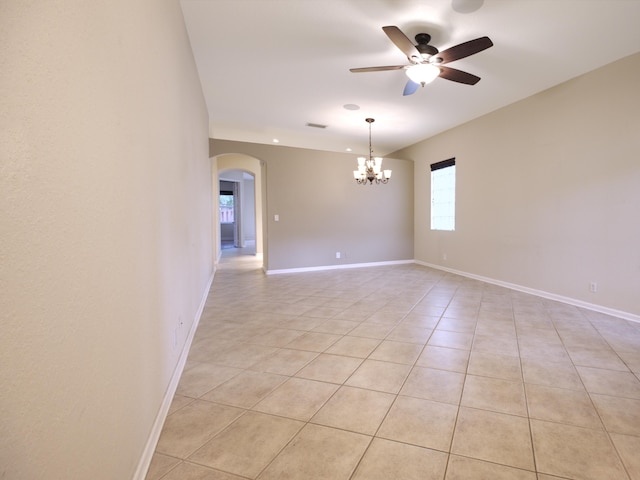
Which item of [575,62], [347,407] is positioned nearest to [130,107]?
[347,407]

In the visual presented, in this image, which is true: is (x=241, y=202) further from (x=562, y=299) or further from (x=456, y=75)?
(x=562, y=299)

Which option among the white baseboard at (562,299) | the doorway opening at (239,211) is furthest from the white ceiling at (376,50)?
the doorway opening at (239,211)

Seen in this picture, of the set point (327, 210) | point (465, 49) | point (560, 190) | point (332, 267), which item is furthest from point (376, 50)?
point (332, 267)

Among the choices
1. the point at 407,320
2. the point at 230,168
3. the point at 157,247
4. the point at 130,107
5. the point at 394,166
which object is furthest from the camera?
the point at 230,168

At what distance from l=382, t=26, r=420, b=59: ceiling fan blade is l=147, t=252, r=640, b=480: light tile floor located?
2609 millimetres

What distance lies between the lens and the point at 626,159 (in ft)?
10.7

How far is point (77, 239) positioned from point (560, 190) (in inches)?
200

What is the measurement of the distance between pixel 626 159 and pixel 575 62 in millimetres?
1254

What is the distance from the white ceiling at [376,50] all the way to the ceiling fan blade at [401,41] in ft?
1.11

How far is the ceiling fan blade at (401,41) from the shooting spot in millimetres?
2295

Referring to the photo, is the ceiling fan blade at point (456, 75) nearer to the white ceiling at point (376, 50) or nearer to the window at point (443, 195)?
the white ceiling at point (376, 50)

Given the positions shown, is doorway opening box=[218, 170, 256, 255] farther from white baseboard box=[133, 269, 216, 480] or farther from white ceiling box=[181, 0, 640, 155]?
white baseboard box=[133, 269, 216, 480]

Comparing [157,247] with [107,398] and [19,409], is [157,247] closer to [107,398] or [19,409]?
[107,398]

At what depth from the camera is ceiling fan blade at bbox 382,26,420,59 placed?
2.29 meters
